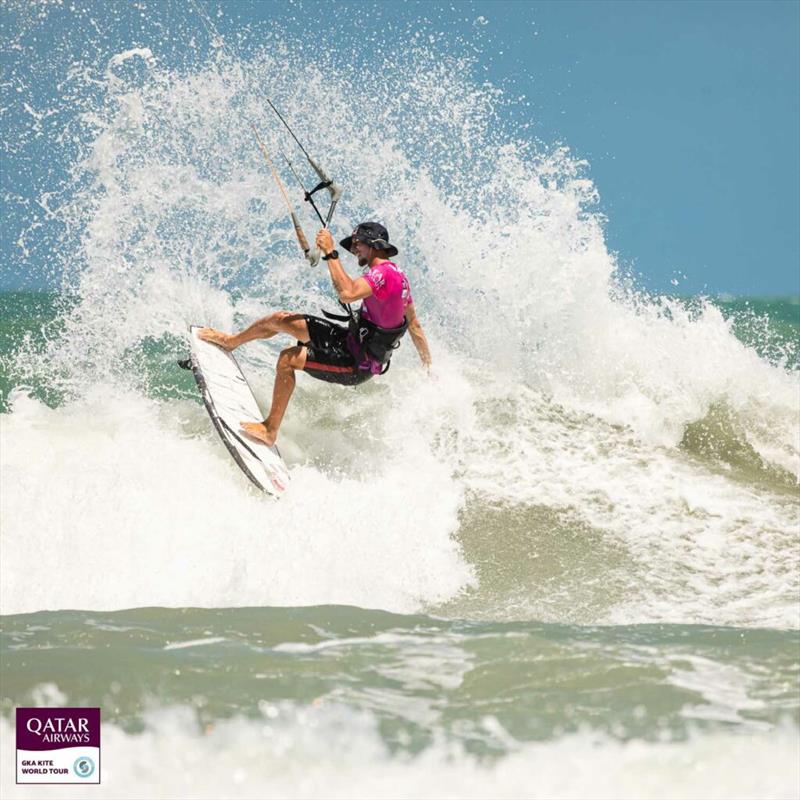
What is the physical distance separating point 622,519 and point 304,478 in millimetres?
2119

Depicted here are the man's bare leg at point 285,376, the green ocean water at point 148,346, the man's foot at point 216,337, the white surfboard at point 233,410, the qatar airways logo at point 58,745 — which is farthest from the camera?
the green ocean water at point 148,346

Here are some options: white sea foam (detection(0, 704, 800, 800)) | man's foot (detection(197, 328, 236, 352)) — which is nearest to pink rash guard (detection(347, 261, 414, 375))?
man's foot (detection(197, 328, 236, 352))

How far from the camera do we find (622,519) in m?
6.70

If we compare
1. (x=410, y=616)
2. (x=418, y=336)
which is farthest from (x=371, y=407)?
(x=410, y=616)

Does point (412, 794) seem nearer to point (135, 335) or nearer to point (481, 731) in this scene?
point (481, 731)

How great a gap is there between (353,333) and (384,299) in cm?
33

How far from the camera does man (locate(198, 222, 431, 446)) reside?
20.1ft

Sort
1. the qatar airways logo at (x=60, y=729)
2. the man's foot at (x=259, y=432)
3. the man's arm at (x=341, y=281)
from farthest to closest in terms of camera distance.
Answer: the man's foot at (x=259, y=432), the man's arm at (x=341, y=281), the qatar airways logo at (x=60, y=729)

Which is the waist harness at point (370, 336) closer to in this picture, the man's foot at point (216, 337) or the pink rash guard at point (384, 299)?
the pink rash guard at point (384, 299)

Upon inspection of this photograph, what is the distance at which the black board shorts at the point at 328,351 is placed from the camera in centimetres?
636

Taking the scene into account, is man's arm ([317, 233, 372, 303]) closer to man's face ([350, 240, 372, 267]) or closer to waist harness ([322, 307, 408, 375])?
man's face ([350, 240, 372, 267])

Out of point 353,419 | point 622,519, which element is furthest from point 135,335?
point 622,519

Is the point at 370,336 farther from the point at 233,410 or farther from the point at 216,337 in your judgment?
the point at 216,337

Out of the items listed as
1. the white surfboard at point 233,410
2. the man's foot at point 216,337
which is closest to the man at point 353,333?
the white surfboard at point 233,410
